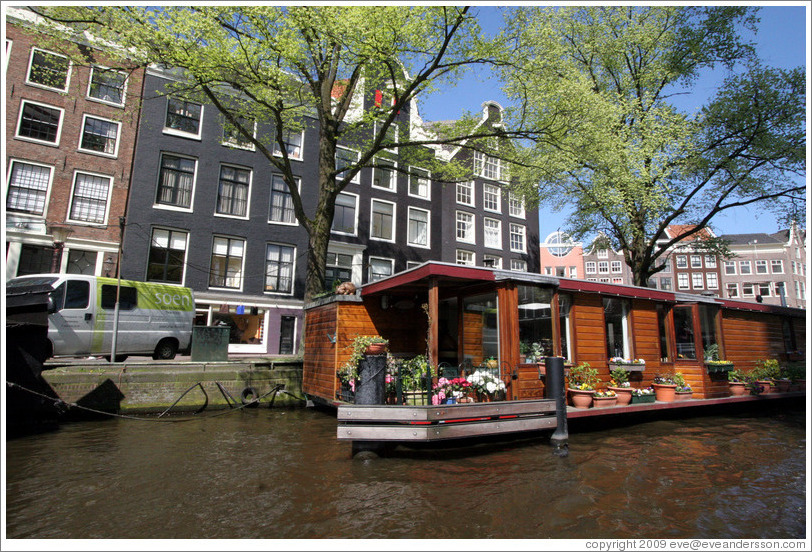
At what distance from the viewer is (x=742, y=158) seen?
16.9 m

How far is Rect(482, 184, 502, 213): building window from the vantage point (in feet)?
96.4

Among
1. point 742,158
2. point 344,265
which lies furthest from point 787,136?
point 344,265

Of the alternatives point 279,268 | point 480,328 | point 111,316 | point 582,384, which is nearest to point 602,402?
point 582,384

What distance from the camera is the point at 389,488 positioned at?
5.76m

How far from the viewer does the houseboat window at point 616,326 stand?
35.3ft

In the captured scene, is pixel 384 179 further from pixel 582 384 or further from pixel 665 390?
pixel 665 390

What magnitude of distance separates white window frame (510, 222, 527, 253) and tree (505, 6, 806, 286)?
32.9ft

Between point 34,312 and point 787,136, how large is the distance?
76.0 feet

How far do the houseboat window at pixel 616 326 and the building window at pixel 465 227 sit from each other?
17.2m

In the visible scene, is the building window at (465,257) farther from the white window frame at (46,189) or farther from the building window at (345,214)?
the white window frame at (46,189)

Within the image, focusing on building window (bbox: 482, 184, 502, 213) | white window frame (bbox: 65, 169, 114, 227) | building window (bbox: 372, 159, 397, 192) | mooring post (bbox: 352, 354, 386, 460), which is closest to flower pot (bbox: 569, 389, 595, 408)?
mooring post (bbox: 352, 354, 386, 460)

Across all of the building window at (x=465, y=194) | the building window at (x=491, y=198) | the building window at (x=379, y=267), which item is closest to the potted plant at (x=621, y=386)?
the building window at (x=379, y=267)

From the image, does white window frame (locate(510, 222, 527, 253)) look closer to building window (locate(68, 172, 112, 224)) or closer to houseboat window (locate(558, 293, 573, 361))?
houseboat window (locate(558, 293, 573, 361))

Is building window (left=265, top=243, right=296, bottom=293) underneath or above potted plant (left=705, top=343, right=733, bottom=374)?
above
